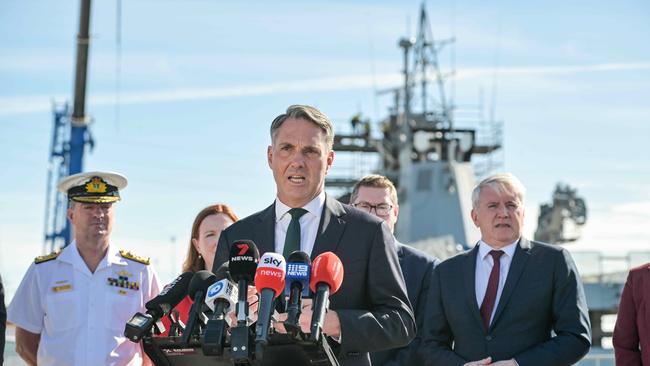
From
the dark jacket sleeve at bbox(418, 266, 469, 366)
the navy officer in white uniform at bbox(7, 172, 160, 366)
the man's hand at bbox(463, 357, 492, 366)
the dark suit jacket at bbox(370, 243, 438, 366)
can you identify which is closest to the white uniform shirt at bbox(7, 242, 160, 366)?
the navy officer in white uniform at bbox(7, 172, 160, 366)

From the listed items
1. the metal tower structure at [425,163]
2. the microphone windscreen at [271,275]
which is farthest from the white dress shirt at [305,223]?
the metal tower structure at [425,163]

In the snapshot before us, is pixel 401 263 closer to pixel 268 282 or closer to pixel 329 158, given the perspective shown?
pixel 329 158

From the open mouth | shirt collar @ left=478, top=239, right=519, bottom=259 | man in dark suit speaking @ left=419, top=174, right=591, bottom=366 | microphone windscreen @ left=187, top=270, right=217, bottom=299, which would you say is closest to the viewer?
microphone windscreen @ left=187, top=270, right=217, bottom=299

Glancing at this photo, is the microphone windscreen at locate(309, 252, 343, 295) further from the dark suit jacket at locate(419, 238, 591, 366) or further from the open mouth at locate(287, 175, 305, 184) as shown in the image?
the dark suit jacket at locate(419, 238, 591, 366)

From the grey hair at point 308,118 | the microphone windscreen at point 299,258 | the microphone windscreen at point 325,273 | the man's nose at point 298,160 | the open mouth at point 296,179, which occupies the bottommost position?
the microphone windscreen at point 325,273

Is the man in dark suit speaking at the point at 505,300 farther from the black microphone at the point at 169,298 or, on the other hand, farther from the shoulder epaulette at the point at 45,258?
the shoulder epaulette at the point at 45,258

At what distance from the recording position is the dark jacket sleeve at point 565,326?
4.40m

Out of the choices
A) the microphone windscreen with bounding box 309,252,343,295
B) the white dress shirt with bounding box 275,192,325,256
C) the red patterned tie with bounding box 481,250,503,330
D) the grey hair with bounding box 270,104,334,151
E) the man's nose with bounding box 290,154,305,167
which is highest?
the grey hair with bounding box 270,104,334,151

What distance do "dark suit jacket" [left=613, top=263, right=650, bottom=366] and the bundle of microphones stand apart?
248 cm

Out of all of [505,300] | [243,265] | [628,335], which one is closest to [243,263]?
[243,265]

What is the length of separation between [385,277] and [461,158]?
22195 millimetres

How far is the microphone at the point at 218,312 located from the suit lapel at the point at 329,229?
0.52 m

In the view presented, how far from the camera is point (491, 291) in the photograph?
4703 mm

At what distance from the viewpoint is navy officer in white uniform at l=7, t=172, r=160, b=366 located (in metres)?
4.74
